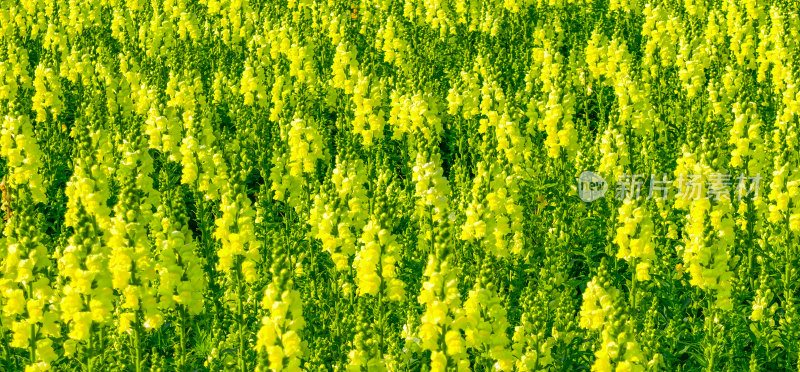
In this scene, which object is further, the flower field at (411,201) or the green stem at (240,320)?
the green stem at (240,320)

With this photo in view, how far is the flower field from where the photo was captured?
523cm

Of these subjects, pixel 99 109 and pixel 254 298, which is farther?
pixel 99 109

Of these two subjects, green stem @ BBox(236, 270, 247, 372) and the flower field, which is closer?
the flower field

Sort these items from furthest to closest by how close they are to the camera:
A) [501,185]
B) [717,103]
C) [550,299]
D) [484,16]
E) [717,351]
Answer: [484,16] < [717,103] < [501,185] < [550,299] < [717,351]

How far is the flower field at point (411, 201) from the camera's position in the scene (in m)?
5.23

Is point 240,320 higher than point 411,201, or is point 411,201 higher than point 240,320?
point 411,201

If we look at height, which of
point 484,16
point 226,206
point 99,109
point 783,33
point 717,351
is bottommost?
point 717,351

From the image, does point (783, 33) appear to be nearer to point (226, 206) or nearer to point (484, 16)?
point (484, 16)

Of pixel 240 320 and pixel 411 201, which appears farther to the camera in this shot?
pixel 411 201

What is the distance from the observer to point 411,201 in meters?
8.09

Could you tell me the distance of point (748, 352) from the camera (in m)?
6.38

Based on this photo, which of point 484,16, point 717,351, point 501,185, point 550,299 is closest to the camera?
point 717,351

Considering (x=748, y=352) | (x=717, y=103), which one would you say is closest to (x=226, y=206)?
(x=748, y=352)

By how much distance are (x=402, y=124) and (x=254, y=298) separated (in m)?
2.80
